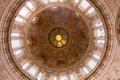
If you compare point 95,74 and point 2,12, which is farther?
point 95,74

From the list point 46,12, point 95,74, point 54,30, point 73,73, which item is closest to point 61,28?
point 54,30

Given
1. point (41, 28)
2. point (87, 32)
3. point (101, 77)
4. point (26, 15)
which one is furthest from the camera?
point (41, 28)

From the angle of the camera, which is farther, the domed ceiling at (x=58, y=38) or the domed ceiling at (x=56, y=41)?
the domed ceiling at (x=58, y=38)

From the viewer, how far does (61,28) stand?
104 ft

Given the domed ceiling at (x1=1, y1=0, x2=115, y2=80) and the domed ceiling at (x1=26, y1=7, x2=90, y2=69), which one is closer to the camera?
the domed ceiling at (x1=1, y1=0, x2=115, y2=80)

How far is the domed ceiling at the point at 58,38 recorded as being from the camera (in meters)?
29.1

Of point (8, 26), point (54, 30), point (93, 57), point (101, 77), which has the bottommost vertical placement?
point (101, 77)

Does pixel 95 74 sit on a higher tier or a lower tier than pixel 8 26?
lower

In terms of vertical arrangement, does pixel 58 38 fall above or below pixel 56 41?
above

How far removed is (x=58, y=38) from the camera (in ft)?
105

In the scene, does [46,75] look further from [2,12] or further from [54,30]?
[2,12]

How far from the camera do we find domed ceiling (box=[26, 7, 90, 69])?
2906 cm

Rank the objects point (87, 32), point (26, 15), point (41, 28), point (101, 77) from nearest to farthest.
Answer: point (101, 77)
point (26, 15)
point (87, 32)
point (41, 28)

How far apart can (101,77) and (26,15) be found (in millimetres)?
10413
